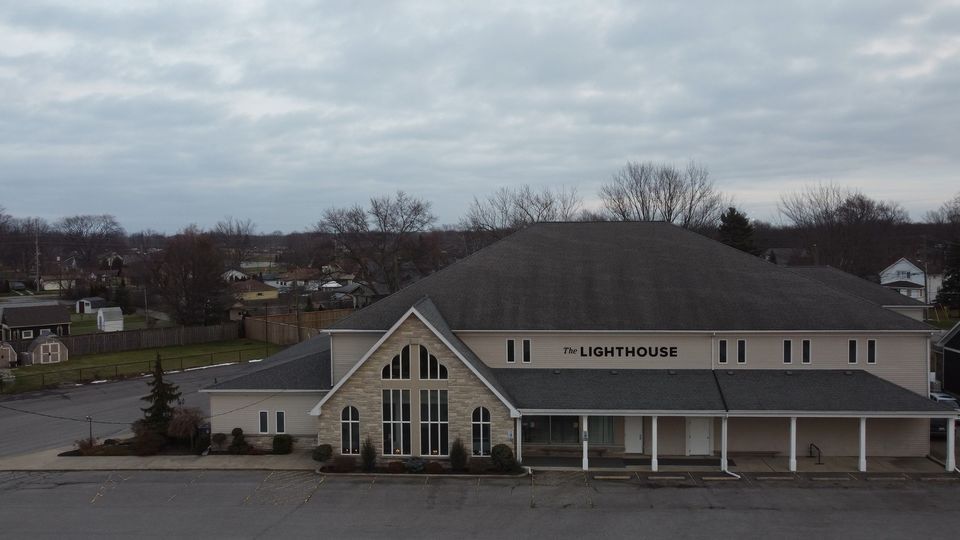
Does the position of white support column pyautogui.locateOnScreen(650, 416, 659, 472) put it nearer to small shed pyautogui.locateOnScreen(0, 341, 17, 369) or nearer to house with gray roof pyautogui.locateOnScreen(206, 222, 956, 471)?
house with gray roof pyautogui.locateOnScreen(206, 222, 956, 471)

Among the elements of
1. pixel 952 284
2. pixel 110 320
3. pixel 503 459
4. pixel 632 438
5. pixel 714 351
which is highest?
pixel 952 284

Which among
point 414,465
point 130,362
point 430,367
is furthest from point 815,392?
point 130,362

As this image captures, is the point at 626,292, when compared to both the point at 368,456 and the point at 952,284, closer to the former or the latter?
the point at 368,456

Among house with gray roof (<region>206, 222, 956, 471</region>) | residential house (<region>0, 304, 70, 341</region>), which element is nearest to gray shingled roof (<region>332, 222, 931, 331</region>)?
house with gray roof (<region>206, 222, 956, 471</region>)

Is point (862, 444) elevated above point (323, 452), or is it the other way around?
point (862, 444)

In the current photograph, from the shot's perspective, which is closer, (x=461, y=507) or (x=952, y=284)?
(x=461, y=507)

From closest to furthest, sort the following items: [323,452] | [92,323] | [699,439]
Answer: [323,452], [699,439], [92,323]
